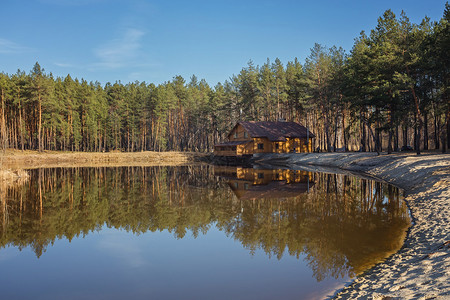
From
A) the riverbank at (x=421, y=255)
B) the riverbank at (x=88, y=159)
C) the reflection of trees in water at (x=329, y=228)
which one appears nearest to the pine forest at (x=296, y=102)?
the riverbank at (x=88, y=159)

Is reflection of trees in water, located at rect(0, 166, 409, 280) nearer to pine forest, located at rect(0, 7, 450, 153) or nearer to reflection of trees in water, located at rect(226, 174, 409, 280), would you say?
reflection of trees in water, located at rect(226, 174, 409, 280)

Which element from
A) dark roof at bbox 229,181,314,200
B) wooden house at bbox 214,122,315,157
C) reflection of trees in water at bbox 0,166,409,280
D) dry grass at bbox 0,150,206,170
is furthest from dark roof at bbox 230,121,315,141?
reflection of trees in water at bbox 0,166,409,280

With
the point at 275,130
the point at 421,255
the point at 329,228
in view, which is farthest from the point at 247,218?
the point at 275,130

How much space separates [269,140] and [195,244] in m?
48.4

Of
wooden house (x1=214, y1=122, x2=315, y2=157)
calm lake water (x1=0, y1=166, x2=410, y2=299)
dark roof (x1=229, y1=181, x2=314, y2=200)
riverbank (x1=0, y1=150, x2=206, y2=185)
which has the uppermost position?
wooden house (x1=214, y1=122, x2=315, y2=157)

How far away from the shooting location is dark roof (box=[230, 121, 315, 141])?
2312 inches

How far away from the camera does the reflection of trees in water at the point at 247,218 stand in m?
9.98

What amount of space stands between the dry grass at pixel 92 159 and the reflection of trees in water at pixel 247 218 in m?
33.9

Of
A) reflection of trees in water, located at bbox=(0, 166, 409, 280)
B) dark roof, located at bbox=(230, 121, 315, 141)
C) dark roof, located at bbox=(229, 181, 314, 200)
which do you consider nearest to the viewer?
reflection of trees in water, located at bbox=(0, 166, 409, 280)

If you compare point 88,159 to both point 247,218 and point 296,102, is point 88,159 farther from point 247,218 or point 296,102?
point 247,218

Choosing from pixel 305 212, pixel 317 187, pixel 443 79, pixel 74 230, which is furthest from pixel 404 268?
pixel 443 79

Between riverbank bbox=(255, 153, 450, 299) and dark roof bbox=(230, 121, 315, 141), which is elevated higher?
dark roof bbox=(230, 121, 315, 141)

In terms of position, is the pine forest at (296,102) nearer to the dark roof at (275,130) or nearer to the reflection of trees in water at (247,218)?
the dark roof at (275,130)

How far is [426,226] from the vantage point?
10984 millimetres
